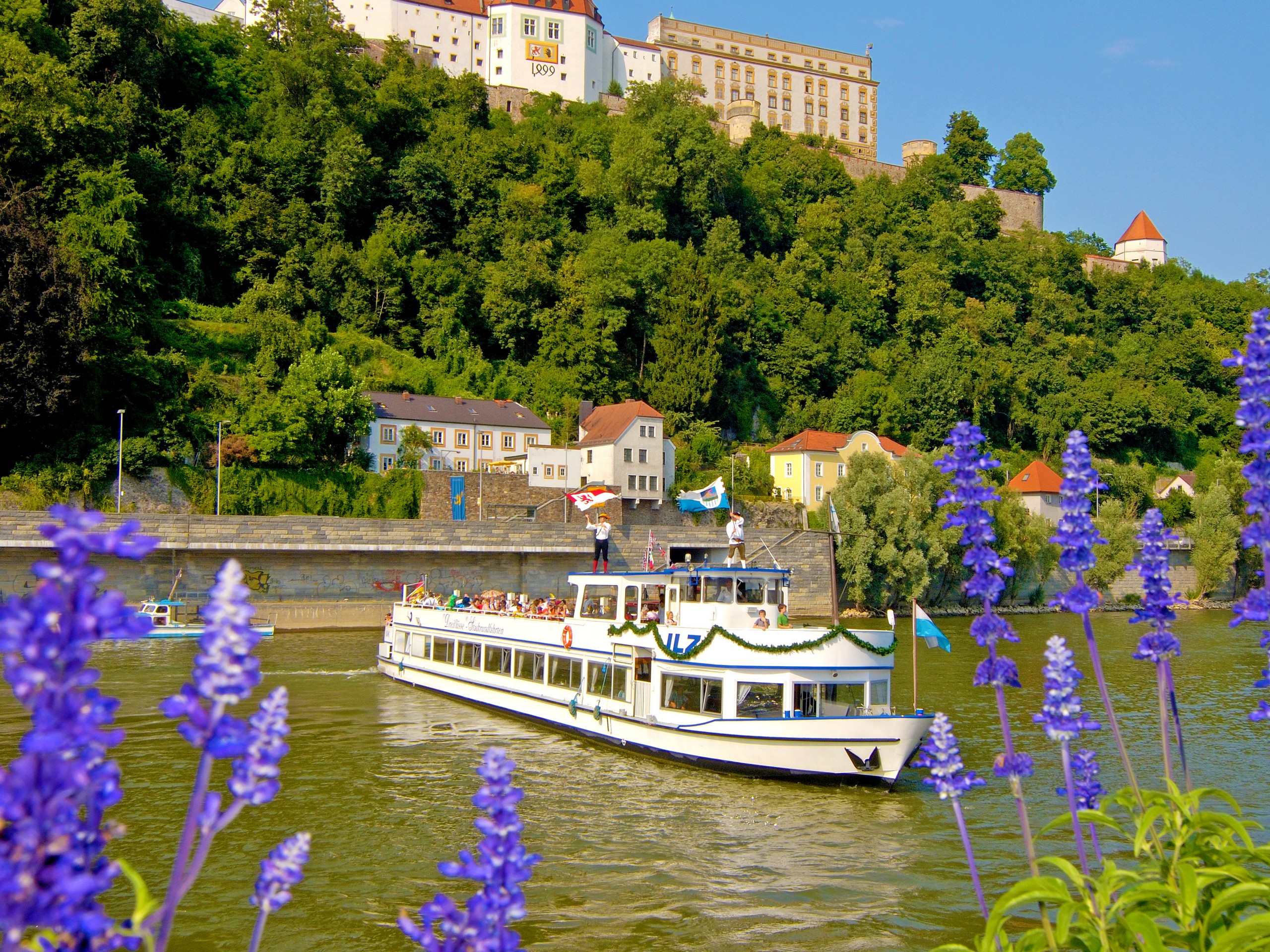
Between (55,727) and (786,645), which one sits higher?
(55,727)

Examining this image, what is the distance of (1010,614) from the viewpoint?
200 ft

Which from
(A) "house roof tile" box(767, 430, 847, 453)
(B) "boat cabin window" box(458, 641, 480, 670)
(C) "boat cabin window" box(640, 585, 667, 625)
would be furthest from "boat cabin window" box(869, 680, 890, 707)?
(A) "house roof tile" box(767, 430, 847, 453)

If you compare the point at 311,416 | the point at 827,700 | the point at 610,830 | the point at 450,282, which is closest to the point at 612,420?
the point at 311,416

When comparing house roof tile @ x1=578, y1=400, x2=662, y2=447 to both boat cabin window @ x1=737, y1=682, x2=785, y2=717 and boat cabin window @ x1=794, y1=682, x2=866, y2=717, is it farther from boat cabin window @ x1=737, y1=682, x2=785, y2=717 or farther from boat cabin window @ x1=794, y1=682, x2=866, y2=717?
boat cabin window @ x1=794, y1=682, x2=866, y2=717

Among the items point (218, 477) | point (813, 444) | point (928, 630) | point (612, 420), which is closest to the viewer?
point (928, 630)

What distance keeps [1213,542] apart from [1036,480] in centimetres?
1196

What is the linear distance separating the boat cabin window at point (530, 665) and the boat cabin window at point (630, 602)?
343cm

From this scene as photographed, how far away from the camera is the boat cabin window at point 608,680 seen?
79.2 ft

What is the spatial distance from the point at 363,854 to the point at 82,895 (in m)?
14.4

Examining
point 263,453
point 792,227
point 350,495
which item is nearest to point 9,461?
point 263,453

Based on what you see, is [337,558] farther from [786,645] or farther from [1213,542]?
[1213,542]

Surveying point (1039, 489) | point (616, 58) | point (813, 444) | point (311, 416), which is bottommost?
point (1039, 489)

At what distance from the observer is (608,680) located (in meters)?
24.8

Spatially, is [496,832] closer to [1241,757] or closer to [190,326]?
[1241,757]
